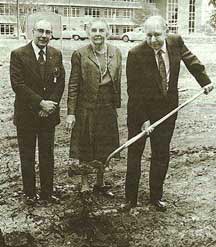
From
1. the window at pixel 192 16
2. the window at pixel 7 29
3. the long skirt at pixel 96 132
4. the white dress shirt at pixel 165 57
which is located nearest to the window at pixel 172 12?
the window at pixel 192 16

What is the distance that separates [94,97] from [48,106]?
502 millimetres

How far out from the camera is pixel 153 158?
5.51m

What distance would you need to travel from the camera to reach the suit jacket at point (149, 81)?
511 centimetres

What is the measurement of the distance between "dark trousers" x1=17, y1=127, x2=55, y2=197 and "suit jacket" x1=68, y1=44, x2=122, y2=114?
0.39m

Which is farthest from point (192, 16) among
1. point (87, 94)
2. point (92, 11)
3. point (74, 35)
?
point (87, 94)

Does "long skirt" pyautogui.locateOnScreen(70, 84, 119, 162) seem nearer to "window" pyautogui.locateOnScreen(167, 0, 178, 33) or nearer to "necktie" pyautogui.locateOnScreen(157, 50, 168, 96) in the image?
"necktie" pyautogui.locateOnScreen(157, 50, 168, 96)

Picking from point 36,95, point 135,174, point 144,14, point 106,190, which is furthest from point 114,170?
point 144,14

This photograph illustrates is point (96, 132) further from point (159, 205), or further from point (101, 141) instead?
point (159, 205)

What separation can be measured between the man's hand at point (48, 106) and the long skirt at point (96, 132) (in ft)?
1.18

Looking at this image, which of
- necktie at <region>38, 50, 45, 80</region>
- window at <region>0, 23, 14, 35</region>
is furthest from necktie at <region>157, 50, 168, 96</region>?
window at <region>0, 23, 14, 35</region>

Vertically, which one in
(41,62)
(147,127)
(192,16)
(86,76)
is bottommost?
(147,127)

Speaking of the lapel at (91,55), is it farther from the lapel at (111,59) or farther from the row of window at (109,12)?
the row of window at (109,12)

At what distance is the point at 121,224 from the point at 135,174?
60cm

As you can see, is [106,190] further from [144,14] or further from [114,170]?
[144,14]
